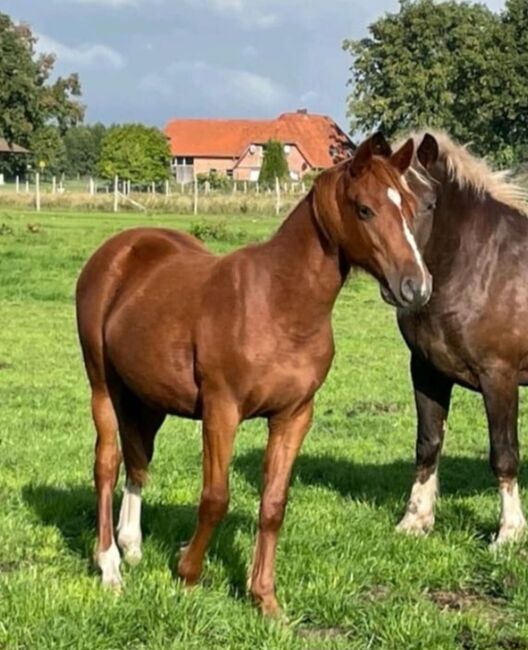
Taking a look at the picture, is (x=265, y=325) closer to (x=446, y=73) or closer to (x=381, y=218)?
(x=381, y=218)

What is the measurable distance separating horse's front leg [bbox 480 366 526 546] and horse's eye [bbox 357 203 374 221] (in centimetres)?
210

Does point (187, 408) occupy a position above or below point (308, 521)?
above

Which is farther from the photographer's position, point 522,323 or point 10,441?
point 10,441

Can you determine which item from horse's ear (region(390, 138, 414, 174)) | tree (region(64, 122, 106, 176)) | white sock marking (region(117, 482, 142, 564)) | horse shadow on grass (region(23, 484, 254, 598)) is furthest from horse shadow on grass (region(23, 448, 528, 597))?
tree (region(64, 122, 106, 176))

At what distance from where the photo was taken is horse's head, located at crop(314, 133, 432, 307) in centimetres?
392

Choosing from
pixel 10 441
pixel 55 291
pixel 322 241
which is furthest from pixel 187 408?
pixel 55 291

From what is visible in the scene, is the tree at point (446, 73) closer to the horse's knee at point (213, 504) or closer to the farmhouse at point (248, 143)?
the farmhouse at point (248, 143)

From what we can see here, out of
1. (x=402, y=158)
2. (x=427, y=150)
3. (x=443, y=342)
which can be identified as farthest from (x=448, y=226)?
(x=402, y=158)

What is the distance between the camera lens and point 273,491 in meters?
4.41

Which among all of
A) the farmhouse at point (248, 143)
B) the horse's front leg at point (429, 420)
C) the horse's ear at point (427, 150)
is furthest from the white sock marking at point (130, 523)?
the farmhouse at point (248, 143)

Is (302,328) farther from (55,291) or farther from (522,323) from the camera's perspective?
(55,291)

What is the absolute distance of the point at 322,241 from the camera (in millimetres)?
4258

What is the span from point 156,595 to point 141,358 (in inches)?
42.1

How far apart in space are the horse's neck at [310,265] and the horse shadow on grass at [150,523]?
1.48 meters
